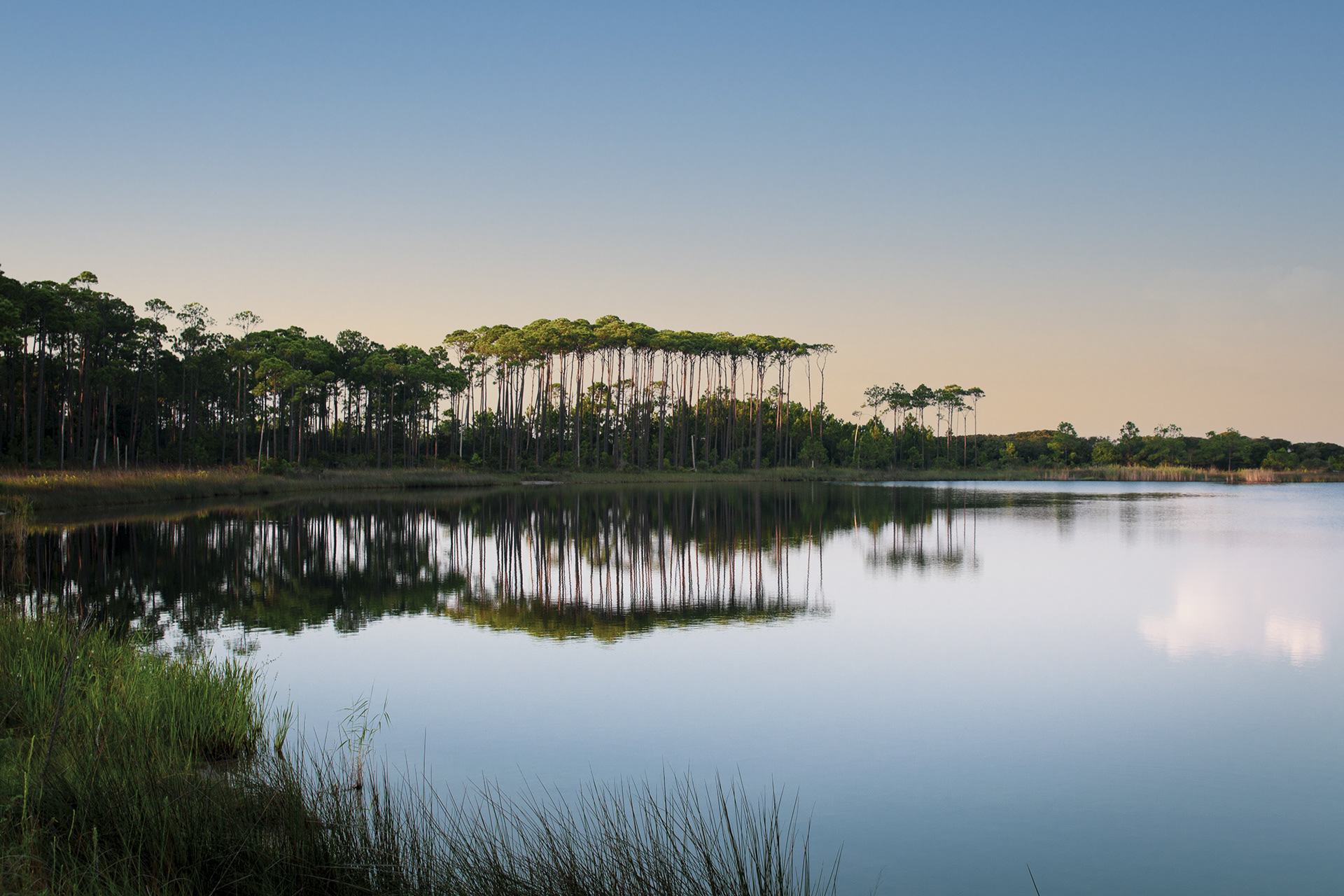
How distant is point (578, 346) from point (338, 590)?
198 ft

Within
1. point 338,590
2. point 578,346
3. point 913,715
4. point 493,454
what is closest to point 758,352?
point 578,346

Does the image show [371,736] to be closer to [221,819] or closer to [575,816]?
[575,816]

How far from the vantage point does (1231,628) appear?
1098 centimetres

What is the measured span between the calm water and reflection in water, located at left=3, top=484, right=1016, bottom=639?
0.13 meters

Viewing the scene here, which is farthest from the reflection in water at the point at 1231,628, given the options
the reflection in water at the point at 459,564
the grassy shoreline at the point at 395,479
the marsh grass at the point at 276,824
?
the grassy shoreline at the point at 395,479

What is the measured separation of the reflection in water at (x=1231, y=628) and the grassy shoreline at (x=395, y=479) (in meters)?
27.2

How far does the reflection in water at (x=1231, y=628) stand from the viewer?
32.1ft

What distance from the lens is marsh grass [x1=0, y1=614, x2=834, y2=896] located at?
326 cm

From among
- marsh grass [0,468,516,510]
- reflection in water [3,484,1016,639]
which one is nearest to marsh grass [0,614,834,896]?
reflection in water [3,484,1016,639]

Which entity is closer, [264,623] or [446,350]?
[264,623]

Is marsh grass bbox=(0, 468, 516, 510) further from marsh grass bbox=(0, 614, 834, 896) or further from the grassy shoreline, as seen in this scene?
marsh grass bbox=(0, 614, 834, 896)

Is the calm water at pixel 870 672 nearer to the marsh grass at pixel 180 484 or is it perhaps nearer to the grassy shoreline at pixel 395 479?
the marsh grass at pixel 180 484

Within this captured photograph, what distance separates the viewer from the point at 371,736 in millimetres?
6469

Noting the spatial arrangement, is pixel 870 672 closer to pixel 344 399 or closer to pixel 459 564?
pixel 459 564
